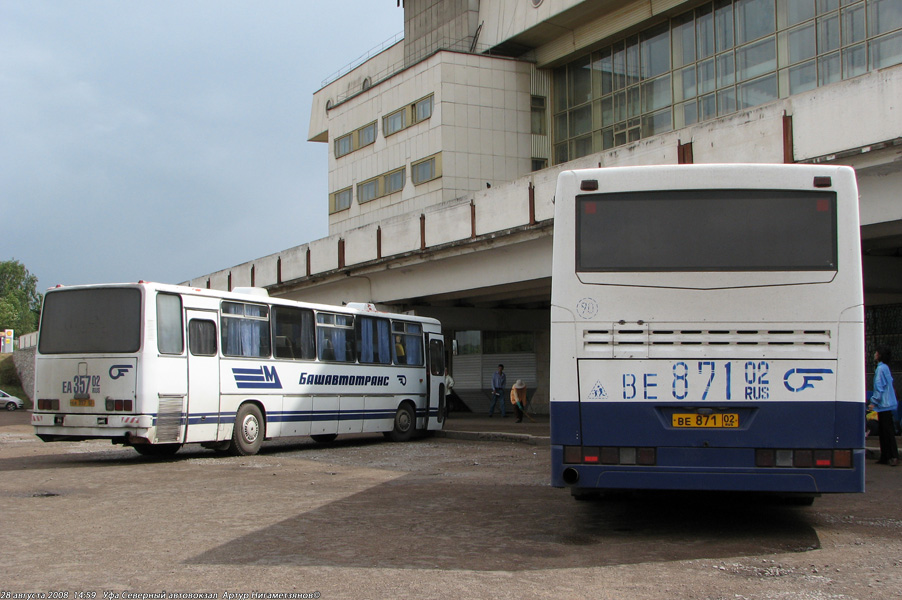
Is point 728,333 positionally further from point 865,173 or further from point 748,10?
point 748,10

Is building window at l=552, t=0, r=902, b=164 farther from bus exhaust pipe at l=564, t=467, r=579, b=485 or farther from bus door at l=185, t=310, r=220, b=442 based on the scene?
bus exhaust pipe at l=564, t=467, r=579, b=485

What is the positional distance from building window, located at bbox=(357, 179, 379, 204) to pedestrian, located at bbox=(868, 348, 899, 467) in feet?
116

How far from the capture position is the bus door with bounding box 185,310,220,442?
15781 millimetres

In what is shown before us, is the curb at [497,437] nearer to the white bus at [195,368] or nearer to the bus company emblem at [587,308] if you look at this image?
the white bus at [195,368]

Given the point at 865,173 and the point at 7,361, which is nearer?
the point at 865,173

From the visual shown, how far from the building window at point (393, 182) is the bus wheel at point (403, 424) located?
24.7 m

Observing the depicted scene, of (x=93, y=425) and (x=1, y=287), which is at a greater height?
(x=1, y=287)

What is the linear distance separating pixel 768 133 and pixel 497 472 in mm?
8159

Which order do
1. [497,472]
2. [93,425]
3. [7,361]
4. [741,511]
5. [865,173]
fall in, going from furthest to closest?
[7,361]
[865,173]
[93,425]
[497,472]
[741,511]

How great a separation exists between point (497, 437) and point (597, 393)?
535 inches

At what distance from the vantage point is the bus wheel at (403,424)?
21547 millimetres

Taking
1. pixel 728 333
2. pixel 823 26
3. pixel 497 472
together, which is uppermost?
pixel 823 26

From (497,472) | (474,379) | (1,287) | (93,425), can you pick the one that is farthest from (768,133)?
(1,287)

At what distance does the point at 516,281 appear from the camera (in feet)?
80.9
